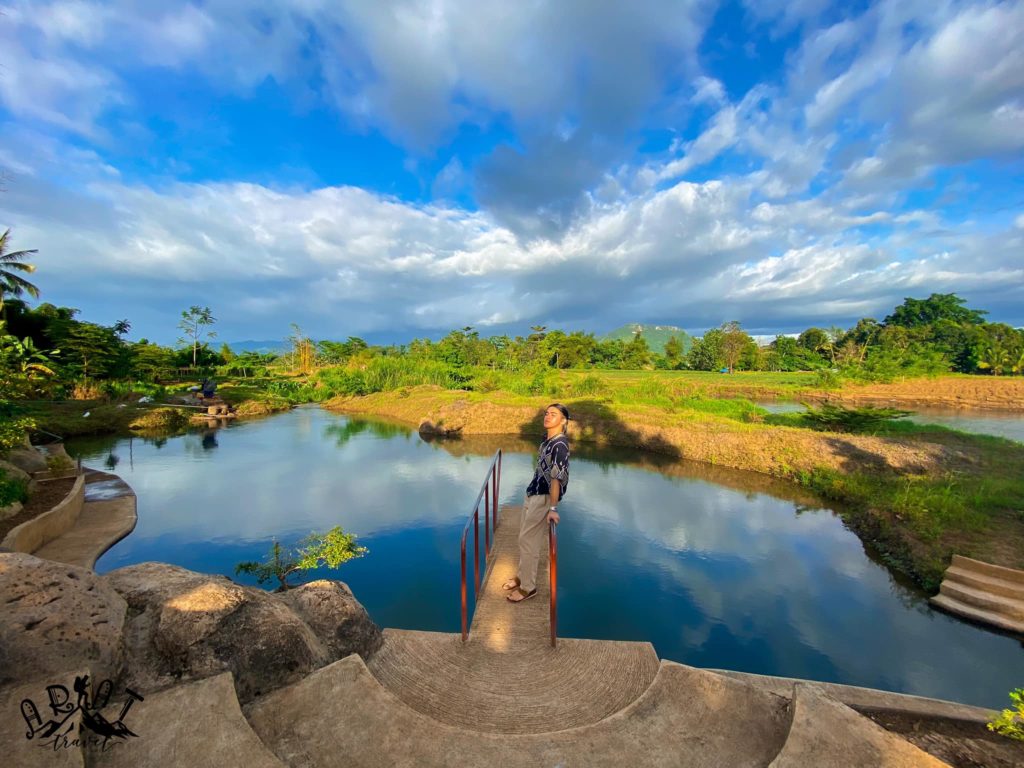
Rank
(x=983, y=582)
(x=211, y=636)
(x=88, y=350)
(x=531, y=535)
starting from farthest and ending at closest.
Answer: (x=88, y=350)
(x=983, y=582)
(x=531, y=535)
(x=211, y=636)

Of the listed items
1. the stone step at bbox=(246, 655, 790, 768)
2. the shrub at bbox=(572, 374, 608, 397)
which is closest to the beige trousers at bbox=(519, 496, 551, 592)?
the stone step at bbox=(246, 655, 790, 768)

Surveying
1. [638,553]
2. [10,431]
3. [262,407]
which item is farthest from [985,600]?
[262,407]

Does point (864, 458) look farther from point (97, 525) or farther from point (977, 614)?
point (97, 525)

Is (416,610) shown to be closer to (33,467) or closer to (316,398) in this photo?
(33,467)

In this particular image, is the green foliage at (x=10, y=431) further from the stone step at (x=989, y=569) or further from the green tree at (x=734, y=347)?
the green tree at (x=734, y=347)

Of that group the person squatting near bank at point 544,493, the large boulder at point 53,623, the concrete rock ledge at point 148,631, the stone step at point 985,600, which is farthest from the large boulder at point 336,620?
the stone step at point 985,600

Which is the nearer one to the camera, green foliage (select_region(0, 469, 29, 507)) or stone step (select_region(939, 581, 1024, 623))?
stone step (select_region(939, 581, 1024, 623))

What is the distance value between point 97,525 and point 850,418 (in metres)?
22.6

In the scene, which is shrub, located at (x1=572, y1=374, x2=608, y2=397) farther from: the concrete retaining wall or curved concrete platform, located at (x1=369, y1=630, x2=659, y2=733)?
curved concrete platform, located at (x1=369, y1=630, x2=659, y2=733)

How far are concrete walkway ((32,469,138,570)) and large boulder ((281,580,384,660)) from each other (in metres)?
5.52

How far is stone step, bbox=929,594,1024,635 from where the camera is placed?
591 centimetres

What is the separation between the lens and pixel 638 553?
8969 millimetres

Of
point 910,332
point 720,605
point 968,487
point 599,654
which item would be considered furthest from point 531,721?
point 910,332

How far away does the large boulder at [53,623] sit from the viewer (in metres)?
2.43
